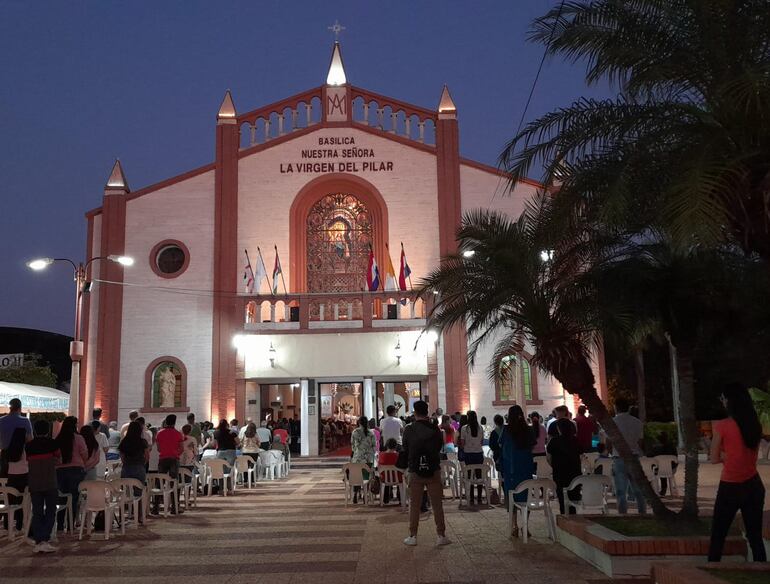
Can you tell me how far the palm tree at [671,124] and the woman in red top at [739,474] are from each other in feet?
5.06

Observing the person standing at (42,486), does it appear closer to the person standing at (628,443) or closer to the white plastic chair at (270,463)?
the person standing at (628,443)

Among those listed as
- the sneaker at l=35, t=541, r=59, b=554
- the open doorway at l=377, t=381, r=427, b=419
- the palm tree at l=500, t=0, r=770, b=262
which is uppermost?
the palm tree at l=500, t=0, r=770, b=262

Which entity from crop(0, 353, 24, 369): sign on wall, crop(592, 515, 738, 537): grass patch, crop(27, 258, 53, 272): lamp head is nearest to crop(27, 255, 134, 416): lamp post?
crop(27, 258, 53, 272): lamp head

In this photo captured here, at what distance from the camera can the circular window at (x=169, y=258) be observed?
24.8m

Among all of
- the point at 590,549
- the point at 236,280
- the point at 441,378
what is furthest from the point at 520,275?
the point at 236,280

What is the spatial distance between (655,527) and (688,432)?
Answer: 4.47 ft

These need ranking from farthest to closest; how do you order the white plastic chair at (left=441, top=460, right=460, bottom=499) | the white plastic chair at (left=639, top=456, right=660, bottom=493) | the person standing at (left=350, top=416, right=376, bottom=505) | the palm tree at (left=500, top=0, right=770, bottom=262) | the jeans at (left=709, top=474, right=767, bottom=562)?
1. the person standing at (left=350, top=416, right=376, bottom=505)
2. the white plastic chair at (left=441, top=460, right=460, bottom=499)
3. the white plastic chair at (left=639, top=456, right=660, bottom=493)
4. the palm tree at (left=500, top=0, right=770, bottom=262)
5. the jeans at (left=709, top=474, right=767, bottom=562)

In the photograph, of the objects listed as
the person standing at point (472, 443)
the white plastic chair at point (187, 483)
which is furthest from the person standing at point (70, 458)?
the person standing at point (472, 443)

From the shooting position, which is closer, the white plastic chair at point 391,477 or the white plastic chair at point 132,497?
the white plastic chair at point 132,497

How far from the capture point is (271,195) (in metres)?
25.3

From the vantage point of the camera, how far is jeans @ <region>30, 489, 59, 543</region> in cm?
934

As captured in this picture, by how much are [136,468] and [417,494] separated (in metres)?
4.80

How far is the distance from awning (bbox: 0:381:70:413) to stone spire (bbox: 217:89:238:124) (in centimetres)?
1041

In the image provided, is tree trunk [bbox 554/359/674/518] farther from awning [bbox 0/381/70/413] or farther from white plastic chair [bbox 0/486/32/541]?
awning [bbox 0/381/70/413]
